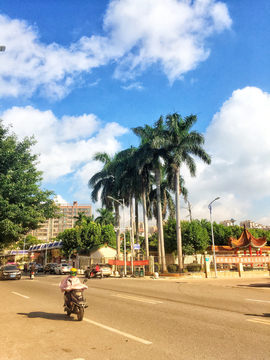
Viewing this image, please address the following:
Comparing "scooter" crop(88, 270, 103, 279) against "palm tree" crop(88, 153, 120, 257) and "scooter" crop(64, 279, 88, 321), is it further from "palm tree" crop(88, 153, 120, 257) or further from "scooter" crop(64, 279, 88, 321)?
"scooter" crop(64, 279, 88, 321)

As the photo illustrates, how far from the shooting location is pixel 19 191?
2300 cm

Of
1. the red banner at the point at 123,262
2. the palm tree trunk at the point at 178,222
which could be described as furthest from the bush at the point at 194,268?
the red banner at the point at 123,262

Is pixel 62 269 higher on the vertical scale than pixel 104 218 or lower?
lower

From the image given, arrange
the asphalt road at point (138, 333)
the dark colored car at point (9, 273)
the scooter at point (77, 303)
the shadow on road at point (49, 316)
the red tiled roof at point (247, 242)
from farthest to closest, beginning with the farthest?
the red tiled roof at point (247, 242) → the dark colored car at point (9, 273) → the shadow on road at point (49, 316) → the scooter at point (77, 303) → the asphalt road at point (138, 333)

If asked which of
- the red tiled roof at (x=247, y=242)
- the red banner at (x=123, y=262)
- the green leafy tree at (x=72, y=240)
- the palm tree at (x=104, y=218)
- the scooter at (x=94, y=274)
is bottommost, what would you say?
the scooter at (x=94, y=274)

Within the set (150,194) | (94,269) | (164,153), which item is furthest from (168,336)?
(150,194)

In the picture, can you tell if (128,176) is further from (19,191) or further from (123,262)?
(19,191)

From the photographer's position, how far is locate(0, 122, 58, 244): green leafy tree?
22242mm

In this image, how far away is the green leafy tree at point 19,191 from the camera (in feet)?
73.0

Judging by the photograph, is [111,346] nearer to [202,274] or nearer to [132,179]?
[202,274]

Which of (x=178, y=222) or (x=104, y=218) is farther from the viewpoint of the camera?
(x=104, y=218)

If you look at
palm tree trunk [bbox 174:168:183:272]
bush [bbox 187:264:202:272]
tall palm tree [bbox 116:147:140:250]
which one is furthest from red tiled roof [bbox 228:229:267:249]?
tall palm tree [bbox 116:147:140:250]

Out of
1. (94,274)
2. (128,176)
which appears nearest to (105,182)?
(128,176)

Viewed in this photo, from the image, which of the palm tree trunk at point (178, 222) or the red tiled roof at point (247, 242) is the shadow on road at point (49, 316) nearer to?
the palm tree trunk at point (178, 222)
